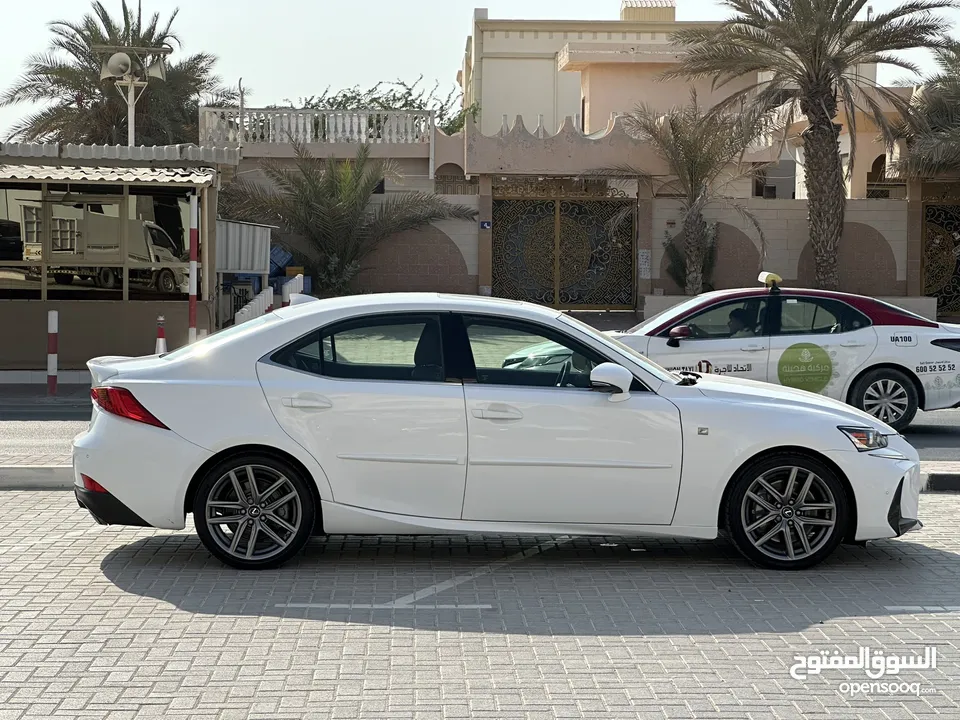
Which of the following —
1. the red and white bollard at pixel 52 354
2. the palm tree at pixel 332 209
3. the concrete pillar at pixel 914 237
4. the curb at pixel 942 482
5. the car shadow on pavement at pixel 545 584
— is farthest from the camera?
the concrete pillar at pixel 914 237

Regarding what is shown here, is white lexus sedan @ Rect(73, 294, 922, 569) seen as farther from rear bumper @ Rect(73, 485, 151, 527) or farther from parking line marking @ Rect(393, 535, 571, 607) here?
parking line marking @ Rect(393, 535, 571, 607)

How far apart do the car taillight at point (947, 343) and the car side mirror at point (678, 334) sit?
7.91 feet

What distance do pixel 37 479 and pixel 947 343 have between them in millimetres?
8404

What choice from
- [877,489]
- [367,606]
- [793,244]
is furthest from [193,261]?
[793,244]

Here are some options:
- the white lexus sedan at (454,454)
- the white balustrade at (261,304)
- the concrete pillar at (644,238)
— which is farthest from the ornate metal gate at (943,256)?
the white lexus sedan at (454,454)

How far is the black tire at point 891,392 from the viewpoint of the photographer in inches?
477

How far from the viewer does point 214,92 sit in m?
36.1

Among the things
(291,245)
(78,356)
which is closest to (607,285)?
(291,245)

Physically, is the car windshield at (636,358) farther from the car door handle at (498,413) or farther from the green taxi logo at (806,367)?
the green taxi logo at (806,367)

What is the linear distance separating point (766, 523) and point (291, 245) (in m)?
21.6

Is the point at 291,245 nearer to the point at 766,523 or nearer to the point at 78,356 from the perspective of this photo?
the point at 78,356

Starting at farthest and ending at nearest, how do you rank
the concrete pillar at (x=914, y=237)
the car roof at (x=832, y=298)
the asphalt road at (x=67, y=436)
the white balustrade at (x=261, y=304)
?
the concrete pillar at (x=914, y=237) < the white balustrade at (x=261, y=304) < the car roof at (x=832, y=298) < the asphalt road at (x=67, y=436)

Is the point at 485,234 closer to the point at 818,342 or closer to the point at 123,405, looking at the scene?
the point at 818,342

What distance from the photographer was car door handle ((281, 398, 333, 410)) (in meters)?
6.65
